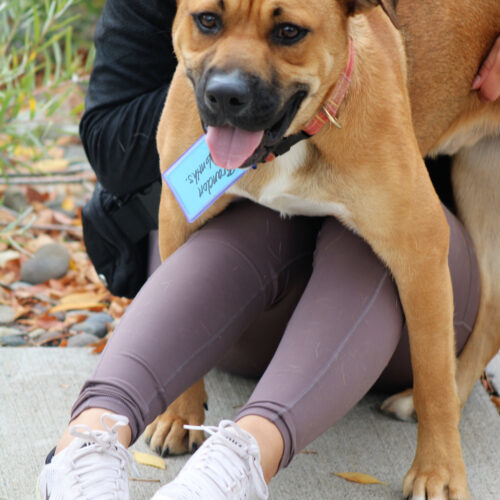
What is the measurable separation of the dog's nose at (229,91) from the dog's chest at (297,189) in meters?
0.31

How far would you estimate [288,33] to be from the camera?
1.71 meters

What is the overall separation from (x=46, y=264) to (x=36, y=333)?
0.51 m

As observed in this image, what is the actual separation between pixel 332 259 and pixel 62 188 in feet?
8.53

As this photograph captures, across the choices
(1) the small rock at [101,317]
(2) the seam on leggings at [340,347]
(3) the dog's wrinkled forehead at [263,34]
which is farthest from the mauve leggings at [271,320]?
(1) the small rock at [101,317]

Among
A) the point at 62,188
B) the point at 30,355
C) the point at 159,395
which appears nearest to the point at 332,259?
the point at 159,395

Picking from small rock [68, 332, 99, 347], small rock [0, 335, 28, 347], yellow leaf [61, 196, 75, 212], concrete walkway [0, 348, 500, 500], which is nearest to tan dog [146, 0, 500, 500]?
concrete walkway [0, 348, 500, 500]

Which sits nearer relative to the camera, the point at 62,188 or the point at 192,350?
the point at 192,350

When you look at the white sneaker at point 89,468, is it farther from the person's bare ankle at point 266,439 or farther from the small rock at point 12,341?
the small rock at point 12,341

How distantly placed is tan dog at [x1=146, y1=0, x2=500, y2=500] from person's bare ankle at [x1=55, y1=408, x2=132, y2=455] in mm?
402

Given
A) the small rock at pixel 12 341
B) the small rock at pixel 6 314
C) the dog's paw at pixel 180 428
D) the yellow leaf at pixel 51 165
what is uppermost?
the dog's paw at pixel 180 428

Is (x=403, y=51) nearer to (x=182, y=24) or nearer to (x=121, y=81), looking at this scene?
(x=182, y=24)

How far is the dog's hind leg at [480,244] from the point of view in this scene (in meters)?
2.38

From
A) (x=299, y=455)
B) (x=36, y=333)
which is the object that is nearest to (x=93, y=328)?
(x=36, y=333)

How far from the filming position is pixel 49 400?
7.79 feet
